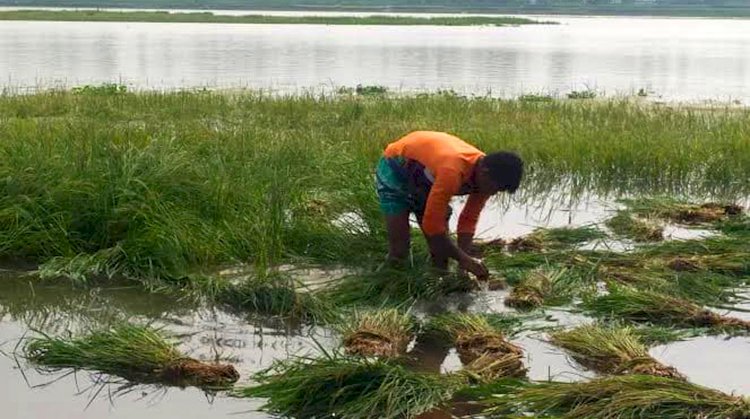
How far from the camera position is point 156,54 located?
30.7 m

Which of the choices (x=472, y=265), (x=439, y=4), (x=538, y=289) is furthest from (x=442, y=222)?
(x=439, y=4)

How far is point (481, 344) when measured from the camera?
4.46 meters

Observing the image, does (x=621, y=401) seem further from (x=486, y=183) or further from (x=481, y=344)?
(x=486, y=183)

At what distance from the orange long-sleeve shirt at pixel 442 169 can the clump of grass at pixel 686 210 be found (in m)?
2.82

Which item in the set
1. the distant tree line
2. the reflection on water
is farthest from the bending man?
the distant tree line

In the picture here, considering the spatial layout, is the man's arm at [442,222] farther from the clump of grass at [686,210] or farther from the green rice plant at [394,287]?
the clump of grass at [686,210]

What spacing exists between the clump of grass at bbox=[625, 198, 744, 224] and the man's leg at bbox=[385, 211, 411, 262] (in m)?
2.88

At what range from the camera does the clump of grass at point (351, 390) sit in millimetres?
3732

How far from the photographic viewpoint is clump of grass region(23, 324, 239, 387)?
161 inches

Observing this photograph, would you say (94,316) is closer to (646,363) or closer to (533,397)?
(533,397)

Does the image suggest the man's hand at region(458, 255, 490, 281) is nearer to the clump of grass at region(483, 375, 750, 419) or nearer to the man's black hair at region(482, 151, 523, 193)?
the man's black hair at region(482, 151, 523, 193)

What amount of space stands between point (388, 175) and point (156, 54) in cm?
2657

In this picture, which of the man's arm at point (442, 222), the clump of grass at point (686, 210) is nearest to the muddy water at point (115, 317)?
the man's arm at point (442, 222)

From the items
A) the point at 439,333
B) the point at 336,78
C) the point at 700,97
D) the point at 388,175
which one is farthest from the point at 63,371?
the point at 336,78
